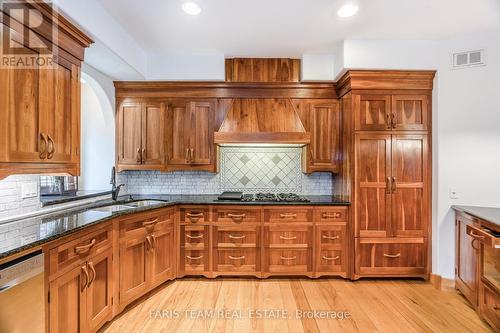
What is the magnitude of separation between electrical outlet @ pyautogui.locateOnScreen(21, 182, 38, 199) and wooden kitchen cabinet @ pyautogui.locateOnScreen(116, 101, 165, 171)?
3.98ft

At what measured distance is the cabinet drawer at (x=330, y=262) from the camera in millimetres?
2844

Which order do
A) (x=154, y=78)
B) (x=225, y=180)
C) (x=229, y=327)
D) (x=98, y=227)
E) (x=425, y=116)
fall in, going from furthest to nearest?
(x=225, y=180)
(x=154, y=78)
(x=425, y=116)
(x=229, y=327)
(x=98, y=227)

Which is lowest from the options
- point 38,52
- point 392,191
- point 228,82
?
point 392,191

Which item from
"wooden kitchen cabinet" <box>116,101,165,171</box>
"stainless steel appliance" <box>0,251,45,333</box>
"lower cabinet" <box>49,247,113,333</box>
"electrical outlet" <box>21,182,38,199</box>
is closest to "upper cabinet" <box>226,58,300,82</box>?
"wooden kitchen cabinet" <box>116,101,165,171</box>

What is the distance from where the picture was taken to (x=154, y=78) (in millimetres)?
3115

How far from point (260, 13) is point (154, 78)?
1.60 metres

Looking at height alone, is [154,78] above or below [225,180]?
above

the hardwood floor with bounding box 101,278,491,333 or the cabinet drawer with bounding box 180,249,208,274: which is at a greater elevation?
the cabinet drawer with bounding box 180,249,208,274

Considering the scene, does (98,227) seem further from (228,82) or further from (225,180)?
(228,82)

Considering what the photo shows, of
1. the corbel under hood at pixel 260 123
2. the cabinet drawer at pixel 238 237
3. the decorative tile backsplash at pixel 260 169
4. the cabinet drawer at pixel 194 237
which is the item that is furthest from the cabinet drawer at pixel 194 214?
the corbel under hood at pixel 260 123

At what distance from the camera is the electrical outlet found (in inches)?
75.0

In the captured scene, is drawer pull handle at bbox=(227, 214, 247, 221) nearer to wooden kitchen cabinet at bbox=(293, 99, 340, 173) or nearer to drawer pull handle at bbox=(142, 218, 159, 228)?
drawer pull handle at bbox=(142, 218, 159, 228)

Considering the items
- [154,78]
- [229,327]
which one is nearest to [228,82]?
[154,78]

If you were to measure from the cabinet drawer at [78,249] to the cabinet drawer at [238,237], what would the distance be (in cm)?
117
